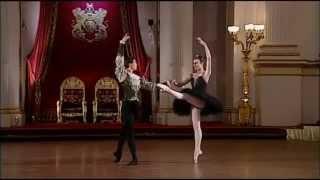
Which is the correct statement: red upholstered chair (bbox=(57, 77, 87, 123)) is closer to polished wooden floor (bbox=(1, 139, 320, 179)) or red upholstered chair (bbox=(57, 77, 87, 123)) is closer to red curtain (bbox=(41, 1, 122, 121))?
red curtain (bbox=(41, 1, 122, 121))

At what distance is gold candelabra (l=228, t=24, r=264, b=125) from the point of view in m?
15.8

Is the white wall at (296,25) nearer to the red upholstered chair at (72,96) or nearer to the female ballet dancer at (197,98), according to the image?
the red upholstered chair at (72,96)

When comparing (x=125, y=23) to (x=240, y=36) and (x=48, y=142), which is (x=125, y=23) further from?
(x=48, y=142)

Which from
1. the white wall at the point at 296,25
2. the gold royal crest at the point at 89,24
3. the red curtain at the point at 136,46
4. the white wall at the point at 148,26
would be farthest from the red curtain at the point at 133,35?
the white wall at the point at 296,25

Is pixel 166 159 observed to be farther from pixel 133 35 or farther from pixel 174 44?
pixel 133 35

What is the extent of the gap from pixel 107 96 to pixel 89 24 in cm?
236

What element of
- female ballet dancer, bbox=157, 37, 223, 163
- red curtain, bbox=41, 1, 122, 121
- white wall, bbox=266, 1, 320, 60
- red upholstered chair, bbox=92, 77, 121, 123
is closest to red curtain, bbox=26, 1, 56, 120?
red curtain, bbox=41, 1, 122, 121

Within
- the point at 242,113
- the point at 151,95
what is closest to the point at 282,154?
the point at 242,113

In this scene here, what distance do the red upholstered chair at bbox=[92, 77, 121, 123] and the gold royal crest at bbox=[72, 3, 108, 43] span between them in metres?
1.47

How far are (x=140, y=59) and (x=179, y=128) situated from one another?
3.65 m

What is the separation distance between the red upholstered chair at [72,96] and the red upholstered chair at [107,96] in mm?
458

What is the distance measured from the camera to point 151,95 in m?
18.0

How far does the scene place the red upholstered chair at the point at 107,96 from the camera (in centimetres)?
1761

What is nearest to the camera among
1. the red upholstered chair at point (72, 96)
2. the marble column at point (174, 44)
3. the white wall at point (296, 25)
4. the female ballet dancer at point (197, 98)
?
the female ballet dancer at point (197, 98)
